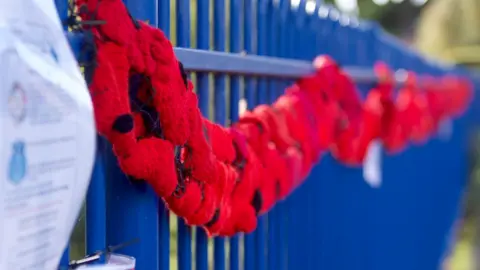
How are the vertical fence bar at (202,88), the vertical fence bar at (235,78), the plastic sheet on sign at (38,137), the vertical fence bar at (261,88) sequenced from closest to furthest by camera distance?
the plastic sheet on sign at (38,137) < the vertical fence bar at (202,88) < the vertical fence bar at (235,78) < the vertical fence bar at (261,88)

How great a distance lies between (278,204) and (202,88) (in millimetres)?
640

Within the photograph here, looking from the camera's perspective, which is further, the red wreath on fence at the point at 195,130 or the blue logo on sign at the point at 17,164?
the red wreath on fence at the point at 195,130

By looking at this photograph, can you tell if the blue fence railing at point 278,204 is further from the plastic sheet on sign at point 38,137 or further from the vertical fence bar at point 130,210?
the plastic sheet on sign at point 38,137

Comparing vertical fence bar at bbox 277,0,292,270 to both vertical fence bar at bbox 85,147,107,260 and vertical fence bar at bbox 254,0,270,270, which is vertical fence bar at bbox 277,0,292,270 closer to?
vertical fence bar at bbox 254,0,270,270

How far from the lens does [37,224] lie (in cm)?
96

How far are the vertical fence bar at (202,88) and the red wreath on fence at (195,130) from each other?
0.27 ft

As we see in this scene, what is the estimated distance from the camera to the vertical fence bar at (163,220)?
1595 millimetres

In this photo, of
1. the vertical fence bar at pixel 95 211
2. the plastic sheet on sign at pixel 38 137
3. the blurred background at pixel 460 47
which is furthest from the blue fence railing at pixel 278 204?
the blurred background at pixel 460 47

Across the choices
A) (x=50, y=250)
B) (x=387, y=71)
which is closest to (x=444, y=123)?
(x=387, y=71)

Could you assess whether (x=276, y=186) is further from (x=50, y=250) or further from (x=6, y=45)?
(x=6, y=45)

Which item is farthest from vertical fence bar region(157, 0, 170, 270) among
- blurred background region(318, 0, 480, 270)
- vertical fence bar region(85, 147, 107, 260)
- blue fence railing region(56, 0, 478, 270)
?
blurred background region(318, 0, 480, 270)

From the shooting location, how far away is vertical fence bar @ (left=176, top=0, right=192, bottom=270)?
169 cm

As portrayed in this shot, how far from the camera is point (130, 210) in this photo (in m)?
1.42

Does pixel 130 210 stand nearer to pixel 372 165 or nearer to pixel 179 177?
pixel 179 177
